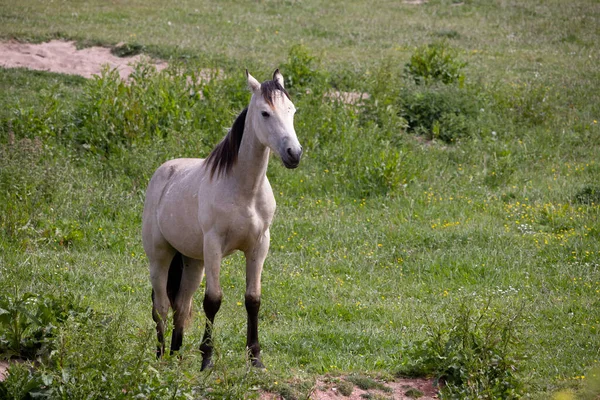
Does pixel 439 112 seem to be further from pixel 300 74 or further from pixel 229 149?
pixel 229 149

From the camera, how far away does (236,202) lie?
5.62 metres

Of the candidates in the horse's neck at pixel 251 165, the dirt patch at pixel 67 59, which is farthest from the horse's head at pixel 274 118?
the dirt patch at pixel 67 59

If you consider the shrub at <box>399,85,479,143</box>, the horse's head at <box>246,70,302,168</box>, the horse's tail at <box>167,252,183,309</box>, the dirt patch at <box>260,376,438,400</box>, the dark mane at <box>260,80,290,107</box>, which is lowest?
the dirt patch at <box>260,376,438,400</box>

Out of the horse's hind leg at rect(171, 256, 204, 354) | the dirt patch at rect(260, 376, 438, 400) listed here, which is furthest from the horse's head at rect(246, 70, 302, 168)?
the dirt patch at rect(260, 376, 438, 400)

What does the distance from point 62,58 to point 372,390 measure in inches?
456

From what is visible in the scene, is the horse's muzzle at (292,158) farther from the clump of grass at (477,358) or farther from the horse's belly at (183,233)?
the clump of grass at (477,358)

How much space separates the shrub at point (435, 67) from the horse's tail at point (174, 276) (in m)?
9.20

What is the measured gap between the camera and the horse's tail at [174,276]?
6570 mm

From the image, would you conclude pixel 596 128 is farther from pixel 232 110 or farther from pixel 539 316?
pixel 539 316

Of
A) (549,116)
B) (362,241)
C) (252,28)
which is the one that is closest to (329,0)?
(252,28)

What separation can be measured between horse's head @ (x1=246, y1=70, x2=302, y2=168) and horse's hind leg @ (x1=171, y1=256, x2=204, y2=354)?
1.57 m

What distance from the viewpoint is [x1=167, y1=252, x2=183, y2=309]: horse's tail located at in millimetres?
6570

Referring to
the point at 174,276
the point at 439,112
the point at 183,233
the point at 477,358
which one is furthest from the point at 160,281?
the point at 439,112

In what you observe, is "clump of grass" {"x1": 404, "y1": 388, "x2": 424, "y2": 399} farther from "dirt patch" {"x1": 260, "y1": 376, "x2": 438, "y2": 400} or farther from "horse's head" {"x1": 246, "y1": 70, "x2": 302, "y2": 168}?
"horse's head" {"x1": 246, "y1": 70, "x2": 302, "y2": 168}
